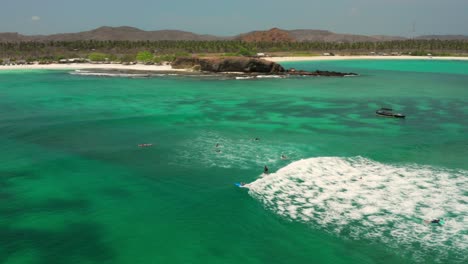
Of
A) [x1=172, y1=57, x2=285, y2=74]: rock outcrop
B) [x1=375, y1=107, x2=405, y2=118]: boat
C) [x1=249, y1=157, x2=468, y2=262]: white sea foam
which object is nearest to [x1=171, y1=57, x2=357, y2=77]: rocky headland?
[x1=172, y1=57, x2=285, y2=74]: rock outcrop

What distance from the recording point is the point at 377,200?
26625mm

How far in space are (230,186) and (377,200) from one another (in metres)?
9.68

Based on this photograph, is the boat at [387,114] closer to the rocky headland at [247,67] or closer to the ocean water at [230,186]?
the ocean water at [230,186]

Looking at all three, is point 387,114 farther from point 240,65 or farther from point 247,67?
point 240,65

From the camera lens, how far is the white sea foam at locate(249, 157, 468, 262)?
21953mm

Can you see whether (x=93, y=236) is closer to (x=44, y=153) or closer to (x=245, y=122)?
(x=44, y=153)

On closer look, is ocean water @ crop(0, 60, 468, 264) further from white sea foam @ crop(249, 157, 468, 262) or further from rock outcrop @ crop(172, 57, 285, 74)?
rock outcrop @ crop(172, 57, 285, 74)

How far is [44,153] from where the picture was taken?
36531 millimetres

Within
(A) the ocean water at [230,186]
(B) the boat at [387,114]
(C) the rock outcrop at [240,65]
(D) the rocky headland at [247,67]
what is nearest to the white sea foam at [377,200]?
(A) the ocean water at [230,186]

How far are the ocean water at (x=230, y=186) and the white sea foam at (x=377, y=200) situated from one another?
12 centimetres

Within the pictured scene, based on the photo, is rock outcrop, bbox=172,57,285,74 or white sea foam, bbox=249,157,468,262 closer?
white sea foam, bbox=249,157,468,262

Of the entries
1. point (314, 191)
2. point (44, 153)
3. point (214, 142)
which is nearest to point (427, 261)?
point (314, 191)

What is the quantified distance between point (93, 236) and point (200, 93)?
187 ft

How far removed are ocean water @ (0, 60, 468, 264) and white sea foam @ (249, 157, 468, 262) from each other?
0.39ft
